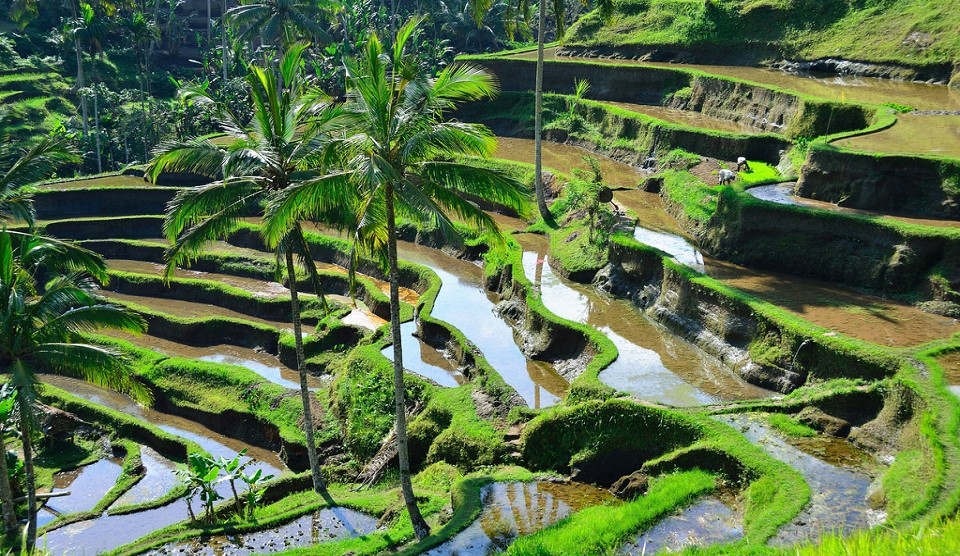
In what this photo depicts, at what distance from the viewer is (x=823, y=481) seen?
626 inches

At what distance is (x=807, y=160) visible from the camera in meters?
26.9

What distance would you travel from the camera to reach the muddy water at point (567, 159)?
3819 centimetres

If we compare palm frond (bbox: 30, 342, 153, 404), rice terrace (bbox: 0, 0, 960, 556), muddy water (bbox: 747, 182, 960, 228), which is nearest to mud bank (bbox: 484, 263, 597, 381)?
rice terrace (bbox: 0, 0, 960, 556)

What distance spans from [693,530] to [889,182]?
14631 mm

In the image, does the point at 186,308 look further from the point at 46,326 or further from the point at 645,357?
the point at 645,357

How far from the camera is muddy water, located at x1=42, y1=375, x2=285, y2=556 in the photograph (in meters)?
21.3

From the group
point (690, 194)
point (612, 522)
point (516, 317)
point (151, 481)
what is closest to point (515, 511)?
point (612, 522)

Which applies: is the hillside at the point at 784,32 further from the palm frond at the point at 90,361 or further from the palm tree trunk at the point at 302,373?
the palm frond at the point at 90,361

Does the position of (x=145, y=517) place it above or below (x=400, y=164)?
below

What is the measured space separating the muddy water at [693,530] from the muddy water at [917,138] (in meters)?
15.2

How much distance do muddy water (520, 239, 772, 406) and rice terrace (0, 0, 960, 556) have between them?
10 cm

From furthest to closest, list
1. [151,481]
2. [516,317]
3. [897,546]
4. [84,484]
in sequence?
[516,317], [84,484], [151,481], [897,546]

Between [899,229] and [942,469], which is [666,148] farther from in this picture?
[942,469]

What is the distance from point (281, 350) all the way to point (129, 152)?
1142 inches
